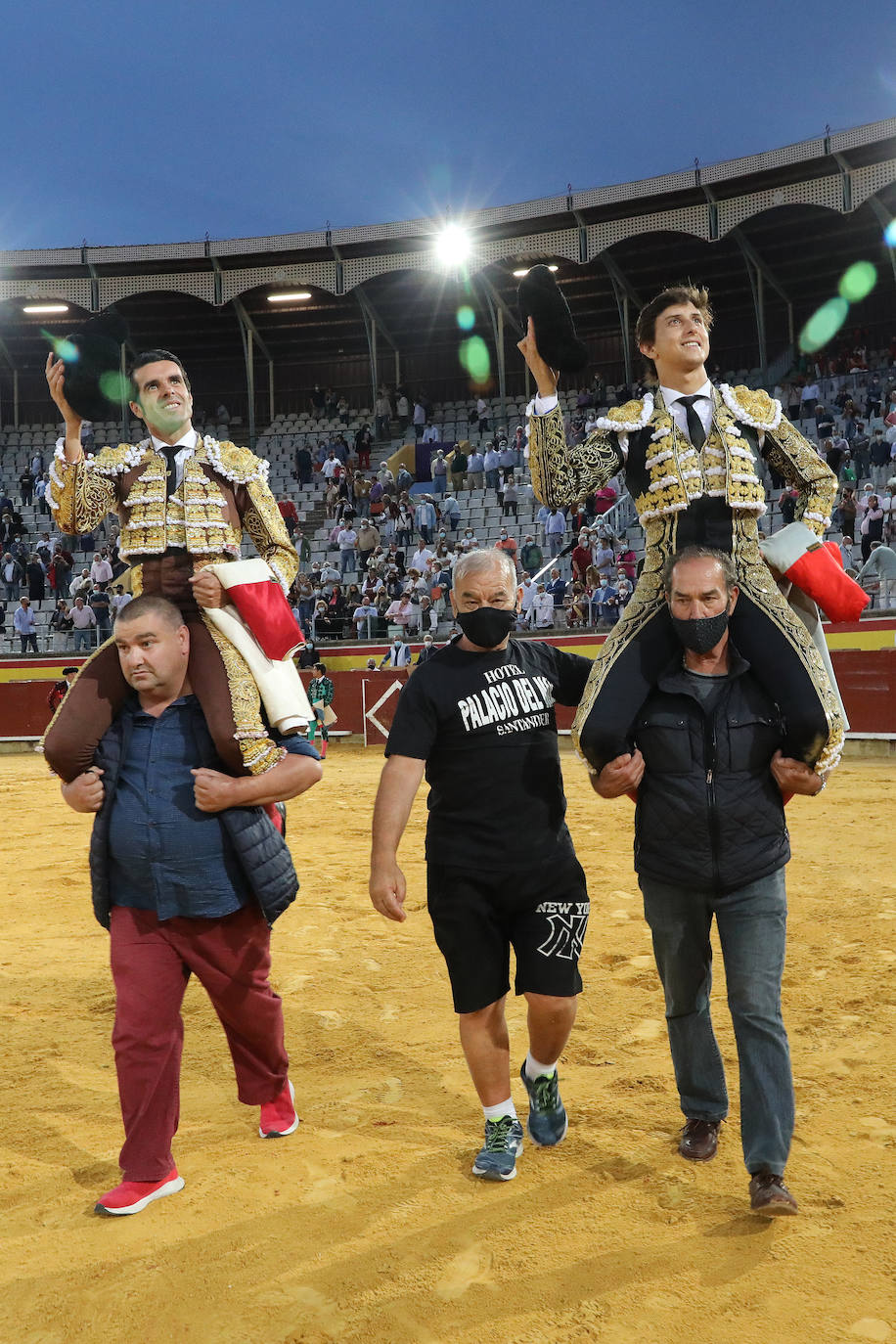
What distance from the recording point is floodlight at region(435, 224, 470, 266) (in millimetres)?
22781

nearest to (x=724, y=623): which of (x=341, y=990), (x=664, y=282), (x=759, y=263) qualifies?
(x=341, y=990)

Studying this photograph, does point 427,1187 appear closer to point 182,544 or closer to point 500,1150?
point 500,1150

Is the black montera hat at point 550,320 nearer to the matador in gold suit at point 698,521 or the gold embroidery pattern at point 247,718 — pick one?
the matador in gold suit at point 698,521

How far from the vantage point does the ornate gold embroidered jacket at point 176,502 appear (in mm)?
3375

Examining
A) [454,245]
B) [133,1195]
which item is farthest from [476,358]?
[133,1195]

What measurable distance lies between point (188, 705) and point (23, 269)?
80.1ft

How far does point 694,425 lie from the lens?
3277 mm

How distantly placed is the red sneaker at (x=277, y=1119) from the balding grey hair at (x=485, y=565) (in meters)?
1.63

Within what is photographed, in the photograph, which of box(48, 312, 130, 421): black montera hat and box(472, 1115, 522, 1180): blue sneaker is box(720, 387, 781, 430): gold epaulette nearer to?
A: box(48, 312, 130, 421): black montera hat

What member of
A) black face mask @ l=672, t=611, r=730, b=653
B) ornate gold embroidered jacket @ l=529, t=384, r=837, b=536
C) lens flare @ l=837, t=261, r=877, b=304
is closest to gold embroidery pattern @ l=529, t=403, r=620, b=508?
ornate gold embroidered jacket @ l=529, t=384, r=837, b=536

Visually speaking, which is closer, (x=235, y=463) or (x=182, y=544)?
(x=182, y=544)

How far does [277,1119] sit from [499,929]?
3.05ft

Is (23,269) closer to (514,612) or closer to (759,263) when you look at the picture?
(759,263)

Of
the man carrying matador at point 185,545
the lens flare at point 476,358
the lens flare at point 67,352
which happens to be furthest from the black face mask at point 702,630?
the lens flare at point 476,358
